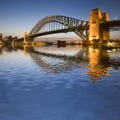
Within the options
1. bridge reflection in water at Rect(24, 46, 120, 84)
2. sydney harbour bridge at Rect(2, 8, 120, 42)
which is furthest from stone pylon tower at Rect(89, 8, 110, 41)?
bridge reflection in water at Rect(24, 46, 120, 84)

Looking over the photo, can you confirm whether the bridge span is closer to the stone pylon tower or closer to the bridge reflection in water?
the stone pylon tower

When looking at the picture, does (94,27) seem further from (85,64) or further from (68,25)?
(85,64)

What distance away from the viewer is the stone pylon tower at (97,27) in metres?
86.6

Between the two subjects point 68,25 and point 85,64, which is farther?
point 68,25

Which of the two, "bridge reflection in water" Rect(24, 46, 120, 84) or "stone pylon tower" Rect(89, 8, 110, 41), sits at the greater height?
"stone pylon tower" Rect(89, 8, 110, 41)

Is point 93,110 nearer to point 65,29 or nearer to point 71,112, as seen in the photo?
point 71,112

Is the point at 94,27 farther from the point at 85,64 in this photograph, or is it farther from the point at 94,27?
the point at 85,64

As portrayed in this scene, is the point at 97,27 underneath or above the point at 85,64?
above

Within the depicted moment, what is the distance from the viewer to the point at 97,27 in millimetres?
87125

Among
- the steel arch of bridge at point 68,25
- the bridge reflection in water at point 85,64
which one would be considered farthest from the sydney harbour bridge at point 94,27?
the bridge reflection in water at point 85,64

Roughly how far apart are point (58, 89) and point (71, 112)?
2.85 metres

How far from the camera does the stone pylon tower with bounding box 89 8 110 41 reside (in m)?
86.6

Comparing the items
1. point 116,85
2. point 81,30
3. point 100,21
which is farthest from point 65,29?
point 116,85

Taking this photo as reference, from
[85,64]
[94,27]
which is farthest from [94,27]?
[85,64]
